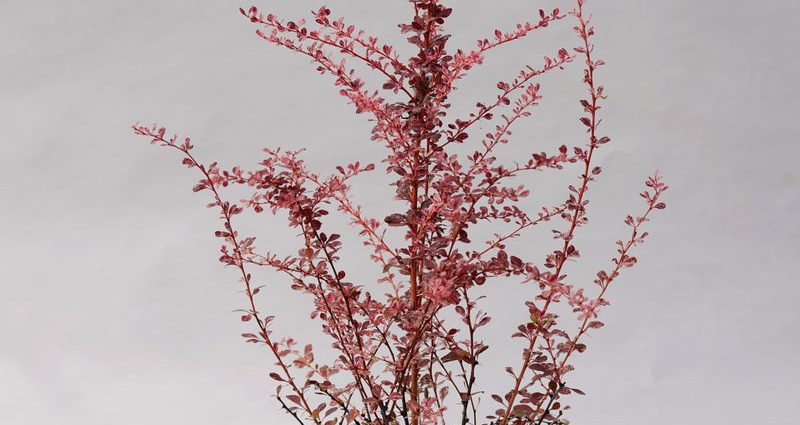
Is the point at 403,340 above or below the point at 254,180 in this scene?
below

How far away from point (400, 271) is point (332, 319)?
0.73 feet

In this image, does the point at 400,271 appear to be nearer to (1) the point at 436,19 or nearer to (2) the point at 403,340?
(2) the point at 403,340

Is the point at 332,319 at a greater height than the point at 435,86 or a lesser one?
lesser

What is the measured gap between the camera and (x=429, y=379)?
2.69m

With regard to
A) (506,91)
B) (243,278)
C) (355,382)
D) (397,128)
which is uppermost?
(506,91)

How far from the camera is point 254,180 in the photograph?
2.47 metres

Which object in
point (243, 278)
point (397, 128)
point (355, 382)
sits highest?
point (397, 128)

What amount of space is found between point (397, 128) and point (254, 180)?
1.30 feet

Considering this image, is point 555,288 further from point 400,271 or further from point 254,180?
point 254,180

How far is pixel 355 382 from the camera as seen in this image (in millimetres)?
2584

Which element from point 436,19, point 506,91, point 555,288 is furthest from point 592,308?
point 436,19

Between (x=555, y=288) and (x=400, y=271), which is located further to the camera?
(x=400, y=271)

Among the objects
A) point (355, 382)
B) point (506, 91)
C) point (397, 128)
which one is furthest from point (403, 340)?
point (506, 91)

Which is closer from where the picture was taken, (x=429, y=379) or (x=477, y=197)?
(x=477, y=197)
